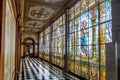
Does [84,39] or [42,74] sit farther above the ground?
[84,39]

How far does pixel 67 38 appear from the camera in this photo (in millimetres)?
12594

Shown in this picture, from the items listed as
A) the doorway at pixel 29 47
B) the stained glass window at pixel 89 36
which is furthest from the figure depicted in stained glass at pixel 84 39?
the doorway at pixel 29 47

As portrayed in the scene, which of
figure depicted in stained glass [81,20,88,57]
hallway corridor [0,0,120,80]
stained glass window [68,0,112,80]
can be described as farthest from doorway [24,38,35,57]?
figure depicted in stained glass [81,20,88,57]

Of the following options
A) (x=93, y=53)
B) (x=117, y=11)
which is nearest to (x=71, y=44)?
(x=93, y=53)

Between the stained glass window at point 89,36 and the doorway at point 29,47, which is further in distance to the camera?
the doorway at point 29,47

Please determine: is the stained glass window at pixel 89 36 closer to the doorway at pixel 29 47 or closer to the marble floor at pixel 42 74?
the marble floor at pixel 42 74

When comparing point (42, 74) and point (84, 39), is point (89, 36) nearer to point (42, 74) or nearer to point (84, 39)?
point (84, 39)

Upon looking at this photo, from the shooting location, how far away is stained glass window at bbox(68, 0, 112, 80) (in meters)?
7.44

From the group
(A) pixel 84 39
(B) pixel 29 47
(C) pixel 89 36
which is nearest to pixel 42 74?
(A) pixel 84 39

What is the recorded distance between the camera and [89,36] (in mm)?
9023

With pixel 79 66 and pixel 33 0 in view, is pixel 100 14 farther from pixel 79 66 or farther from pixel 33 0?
pixel 33 0

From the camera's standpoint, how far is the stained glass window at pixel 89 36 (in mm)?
7438

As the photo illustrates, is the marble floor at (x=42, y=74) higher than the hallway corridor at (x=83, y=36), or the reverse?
the hallway corridor at (x=83, y=36)

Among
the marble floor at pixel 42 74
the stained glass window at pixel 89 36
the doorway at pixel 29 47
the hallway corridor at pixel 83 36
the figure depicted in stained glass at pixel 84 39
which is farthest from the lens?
the doorway at pixel 29 47
